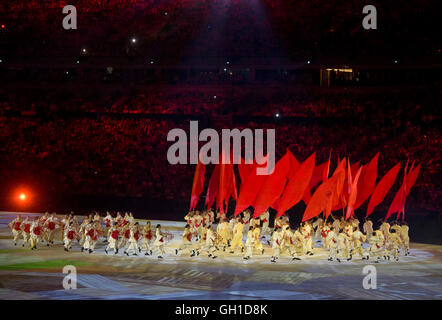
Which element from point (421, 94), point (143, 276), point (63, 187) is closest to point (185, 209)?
point (63, 187)

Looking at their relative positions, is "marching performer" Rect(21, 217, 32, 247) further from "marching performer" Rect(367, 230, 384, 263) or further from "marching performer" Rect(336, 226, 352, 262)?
"marching performer" Rect(367, 230, 384, 263)

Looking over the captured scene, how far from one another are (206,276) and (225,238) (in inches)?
141

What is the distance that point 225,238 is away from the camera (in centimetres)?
1894

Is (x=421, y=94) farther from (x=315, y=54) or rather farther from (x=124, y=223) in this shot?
(x=124, y=223)

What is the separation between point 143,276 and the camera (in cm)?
1526

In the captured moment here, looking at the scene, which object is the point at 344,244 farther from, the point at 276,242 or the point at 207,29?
the point at 207,29

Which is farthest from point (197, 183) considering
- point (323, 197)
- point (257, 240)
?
point (323, 197)

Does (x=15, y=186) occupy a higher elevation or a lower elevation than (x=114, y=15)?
lower

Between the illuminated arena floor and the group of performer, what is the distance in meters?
0.34

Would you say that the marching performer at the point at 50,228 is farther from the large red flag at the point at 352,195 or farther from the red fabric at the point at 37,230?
Result: the large red flag at the point at 352,195

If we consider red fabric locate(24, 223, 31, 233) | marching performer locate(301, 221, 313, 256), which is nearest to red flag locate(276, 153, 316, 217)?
marching performer locate(301, 221, 313, 256)

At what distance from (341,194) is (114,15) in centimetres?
1876
